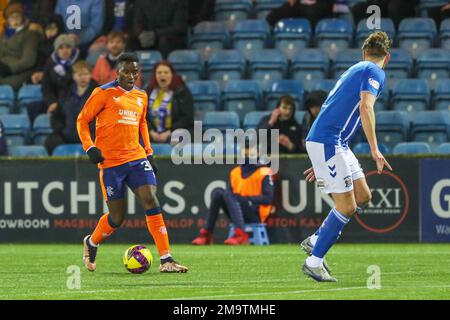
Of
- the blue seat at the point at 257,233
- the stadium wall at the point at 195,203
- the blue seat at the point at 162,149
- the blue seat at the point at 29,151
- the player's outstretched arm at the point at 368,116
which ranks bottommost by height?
the blue seat at the point at 257,233

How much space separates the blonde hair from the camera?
10672 millimetres

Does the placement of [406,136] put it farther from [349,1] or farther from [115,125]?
[115,125]

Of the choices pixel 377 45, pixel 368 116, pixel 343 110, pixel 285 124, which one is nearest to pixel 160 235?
pixel 343 110

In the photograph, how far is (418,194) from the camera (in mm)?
17094

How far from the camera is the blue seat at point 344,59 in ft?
64.0

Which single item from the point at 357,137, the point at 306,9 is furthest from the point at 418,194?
the point at 306,9

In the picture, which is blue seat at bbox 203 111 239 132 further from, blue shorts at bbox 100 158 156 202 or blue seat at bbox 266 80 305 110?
blue shorts at bbox 100 158 156 202

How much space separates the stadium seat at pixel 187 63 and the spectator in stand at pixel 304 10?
5.20ft

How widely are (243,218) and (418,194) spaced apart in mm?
2453

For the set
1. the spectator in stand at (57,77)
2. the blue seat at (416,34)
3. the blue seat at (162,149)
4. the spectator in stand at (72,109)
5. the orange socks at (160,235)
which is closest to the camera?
the orange socks at (160,235)

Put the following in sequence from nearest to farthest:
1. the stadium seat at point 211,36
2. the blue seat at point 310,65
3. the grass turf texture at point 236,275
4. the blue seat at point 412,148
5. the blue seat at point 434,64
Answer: the grass turf texture at point 236,275 → the blue seat at point 412,148 → the blue seat at point 434,64 → the blue seat at point 310,65 → the stadium seat at point 211,36

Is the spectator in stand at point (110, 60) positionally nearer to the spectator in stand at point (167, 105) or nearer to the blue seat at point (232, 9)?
the spectator in stand at point (167, 105)

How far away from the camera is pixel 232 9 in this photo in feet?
69.8

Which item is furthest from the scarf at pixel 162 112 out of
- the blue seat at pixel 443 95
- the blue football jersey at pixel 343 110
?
the blue football jersey at pixel 343 110
